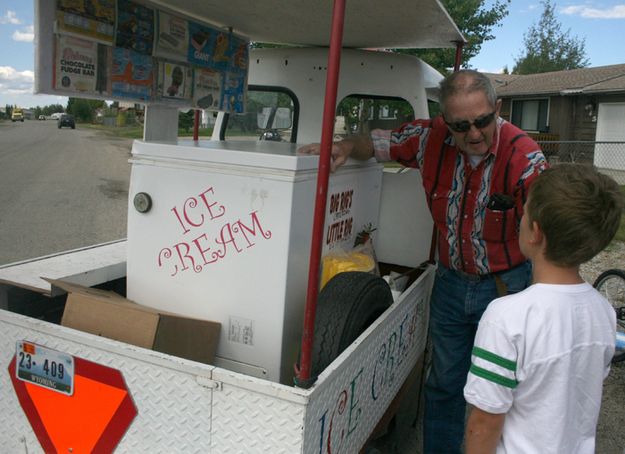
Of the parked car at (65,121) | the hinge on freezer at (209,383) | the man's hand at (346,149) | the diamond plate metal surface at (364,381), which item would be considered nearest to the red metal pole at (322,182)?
the diamond plate metal surface at (364,381)

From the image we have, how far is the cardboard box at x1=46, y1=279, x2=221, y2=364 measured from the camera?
193cm

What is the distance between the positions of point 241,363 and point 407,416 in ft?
5.58

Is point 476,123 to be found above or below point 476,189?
above

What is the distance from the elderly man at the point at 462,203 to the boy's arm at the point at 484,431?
115cm

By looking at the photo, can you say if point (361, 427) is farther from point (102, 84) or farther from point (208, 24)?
point (208, 24)

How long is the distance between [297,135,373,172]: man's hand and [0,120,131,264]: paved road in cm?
534

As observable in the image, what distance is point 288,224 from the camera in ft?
6.75

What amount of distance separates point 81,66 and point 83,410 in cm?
140

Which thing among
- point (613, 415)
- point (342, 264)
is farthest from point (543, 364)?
point (613, 415)

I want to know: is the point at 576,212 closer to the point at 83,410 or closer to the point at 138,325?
the point at 138,325

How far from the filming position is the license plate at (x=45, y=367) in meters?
1.84

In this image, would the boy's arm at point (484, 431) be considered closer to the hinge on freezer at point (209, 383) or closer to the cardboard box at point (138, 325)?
the hinge on freezer at point (209, 383)

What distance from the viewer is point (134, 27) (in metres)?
2.54

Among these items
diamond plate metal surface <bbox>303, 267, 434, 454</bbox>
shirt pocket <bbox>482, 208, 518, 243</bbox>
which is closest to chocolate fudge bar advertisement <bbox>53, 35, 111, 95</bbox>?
diamond plate metal surface <bbox>303, 267, 434, 454</bbox>
